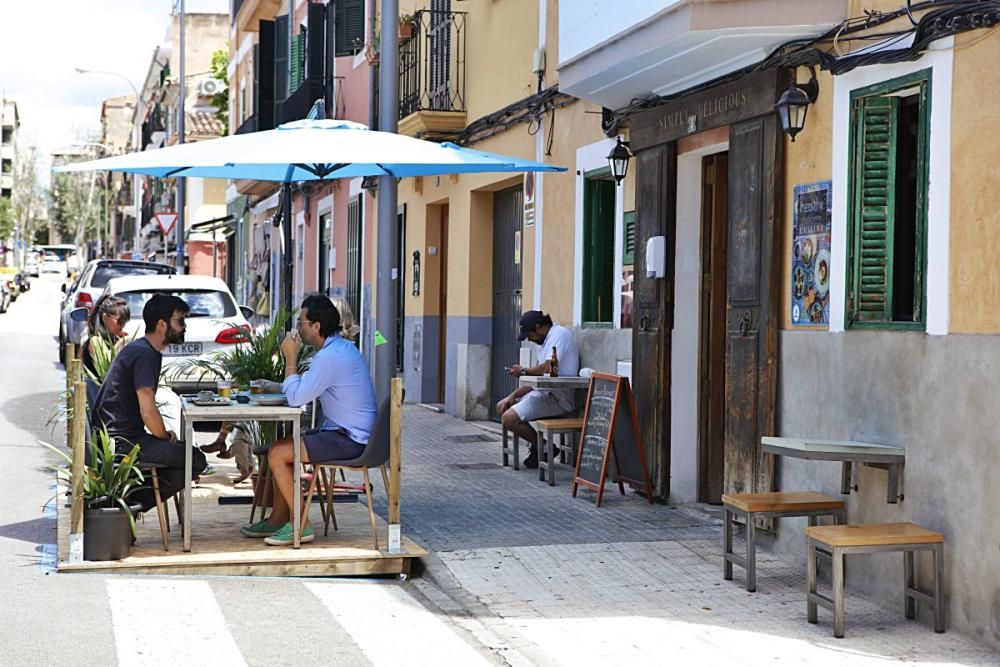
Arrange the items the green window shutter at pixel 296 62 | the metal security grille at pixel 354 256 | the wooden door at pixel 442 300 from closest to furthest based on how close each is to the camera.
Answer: the wooden door at pixel 442 300 < the metal security grille at pixel 354 256 < the green window shutter at pixel 296 62

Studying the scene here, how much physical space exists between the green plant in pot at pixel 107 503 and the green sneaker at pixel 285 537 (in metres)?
0.87

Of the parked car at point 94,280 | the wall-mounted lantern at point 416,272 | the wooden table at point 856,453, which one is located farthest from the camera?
the parked car at point 94,280

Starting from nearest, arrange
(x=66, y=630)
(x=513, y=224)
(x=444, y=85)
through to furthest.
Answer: (x=66, y=630), (x=513, y=224), (x=444, y=85)

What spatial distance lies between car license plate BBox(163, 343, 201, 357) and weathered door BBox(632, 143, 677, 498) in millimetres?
5937

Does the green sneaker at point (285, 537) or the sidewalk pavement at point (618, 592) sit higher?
the green sneaker at point (285, 537)

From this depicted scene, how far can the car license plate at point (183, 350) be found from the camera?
15.1 metres

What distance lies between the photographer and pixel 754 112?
30.1 ft

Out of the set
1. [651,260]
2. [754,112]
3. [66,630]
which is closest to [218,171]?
[651,260]

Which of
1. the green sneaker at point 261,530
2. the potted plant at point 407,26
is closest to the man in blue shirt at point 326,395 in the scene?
the green sneaker at point 261,530

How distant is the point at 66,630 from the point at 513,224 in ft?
32.6

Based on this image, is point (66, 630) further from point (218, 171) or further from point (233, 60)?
point (233, 60)

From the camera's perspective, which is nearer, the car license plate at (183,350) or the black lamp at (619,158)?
the black lamp at (619,158)

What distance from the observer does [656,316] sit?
10930mm

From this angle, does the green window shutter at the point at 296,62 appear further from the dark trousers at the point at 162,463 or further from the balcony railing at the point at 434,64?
the dark trousers at the point at 162,463
